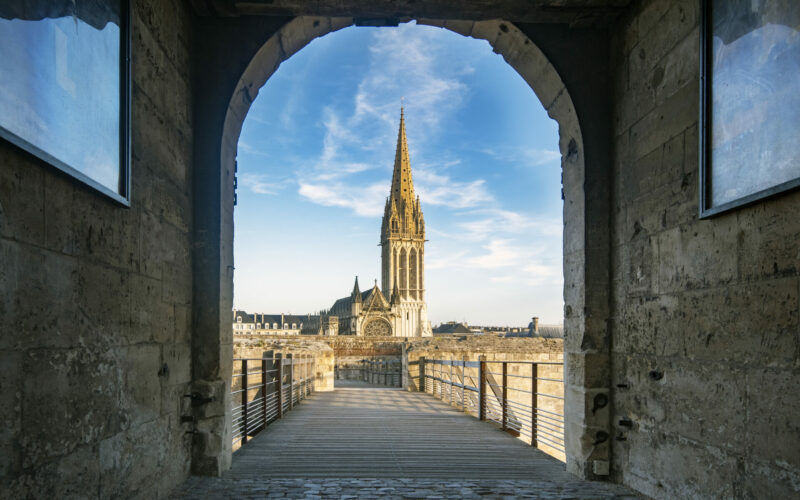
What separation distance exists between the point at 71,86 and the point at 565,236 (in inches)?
159

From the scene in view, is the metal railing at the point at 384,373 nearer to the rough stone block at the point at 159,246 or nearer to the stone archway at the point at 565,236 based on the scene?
the stone archway at the point at 565,236

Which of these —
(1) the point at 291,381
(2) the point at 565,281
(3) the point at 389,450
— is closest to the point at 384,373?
(1) the point at 291,381

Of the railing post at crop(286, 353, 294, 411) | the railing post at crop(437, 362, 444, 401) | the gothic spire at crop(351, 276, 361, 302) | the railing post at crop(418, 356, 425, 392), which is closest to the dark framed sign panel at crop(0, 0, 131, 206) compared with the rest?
the railing post at crop(286, 353, 294, 411)

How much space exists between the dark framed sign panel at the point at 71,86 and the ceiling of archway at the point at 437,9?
1385mm

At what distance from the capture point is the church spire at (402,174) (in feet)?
293

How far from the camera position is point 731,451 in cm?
297

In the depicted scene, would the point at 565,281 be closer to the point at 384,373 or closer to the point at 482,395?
the point at 482,395

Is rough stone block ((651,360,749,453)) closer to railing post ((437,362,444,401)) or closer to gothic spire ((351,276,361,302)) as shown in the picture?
railing post ((437,362,444,401))

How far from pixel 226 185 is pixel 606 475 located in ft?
13.1

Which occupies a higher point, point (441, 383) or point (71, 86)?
point (71, 86)

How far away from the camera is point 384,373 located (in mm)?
22953

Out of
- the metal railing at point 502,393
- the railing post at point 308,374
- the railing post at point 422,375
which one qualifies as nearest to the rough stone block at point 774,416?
the metal railing at point 502,393

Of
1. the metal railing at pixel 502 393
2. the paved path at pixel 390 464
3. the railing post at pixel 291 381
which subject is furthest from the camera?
the railing post at pixel 291 381

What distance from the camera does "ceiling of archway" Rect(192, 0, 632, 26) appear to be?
14.0ft
